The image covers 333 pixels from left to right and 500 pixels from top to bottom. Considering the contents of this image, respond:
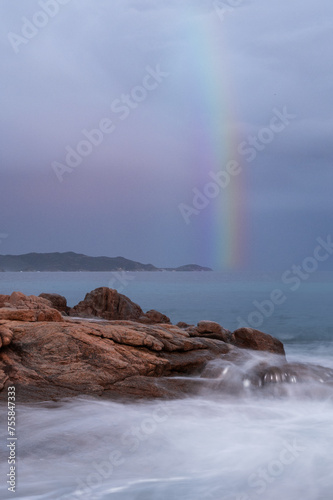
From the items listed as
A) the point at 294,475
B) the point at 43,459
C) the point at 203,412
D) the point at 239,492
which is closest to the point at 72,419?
the point at 43,459

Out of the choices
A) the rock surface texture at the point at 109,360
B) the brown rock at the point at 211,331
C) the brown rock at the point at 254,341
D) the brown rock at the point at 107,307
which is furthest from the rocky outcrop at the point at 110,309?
the rock surface texture at the point at 109,360

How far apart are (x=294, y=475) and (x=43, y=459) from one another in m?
4.59

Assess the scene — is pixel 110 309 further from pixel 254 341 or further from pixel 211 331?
pixel 254 341

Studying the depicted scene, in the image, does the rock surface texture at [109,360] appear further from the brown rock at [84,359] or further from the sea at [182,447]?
the sea at [182,447]

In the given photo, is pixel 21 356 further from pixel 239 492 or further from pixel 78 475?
pixel 239 492

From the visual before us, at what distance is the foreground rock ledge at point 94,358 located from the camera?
12023 mm

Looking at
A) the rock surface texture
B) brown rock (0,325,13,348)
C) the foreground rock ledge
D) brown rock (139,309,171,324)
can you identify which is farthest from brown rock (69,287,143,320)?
brown rock (0,325,13,348)

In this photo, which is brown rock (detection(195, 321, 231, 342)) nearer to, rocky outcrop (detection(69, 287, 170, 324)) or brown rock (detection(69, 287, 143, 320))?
rocky outcrop (detection(69, 287, 170, 324))

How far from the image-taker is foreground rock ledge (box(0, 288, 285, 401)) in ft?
Result: 39.4

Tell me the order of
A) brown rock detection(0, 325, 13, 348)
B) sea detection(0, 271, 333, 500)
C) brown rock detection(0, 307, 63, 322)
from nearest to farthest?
sea detection(0, 271, 333, 500) → brown rock detection(0, 325, 13, 348) → brown rock detection(0, 307, 63, 322)

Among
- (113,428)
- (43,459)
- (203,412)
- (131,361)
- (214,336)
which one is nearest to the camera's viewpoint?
(43,459)

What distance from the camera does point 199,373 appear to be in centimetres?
1424

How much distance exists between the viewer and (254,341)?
17.7 metres

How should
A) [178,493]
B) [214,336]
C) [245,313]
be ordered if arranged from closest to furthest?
1. [178,493]
2. [214,336]
3. [245,313]
